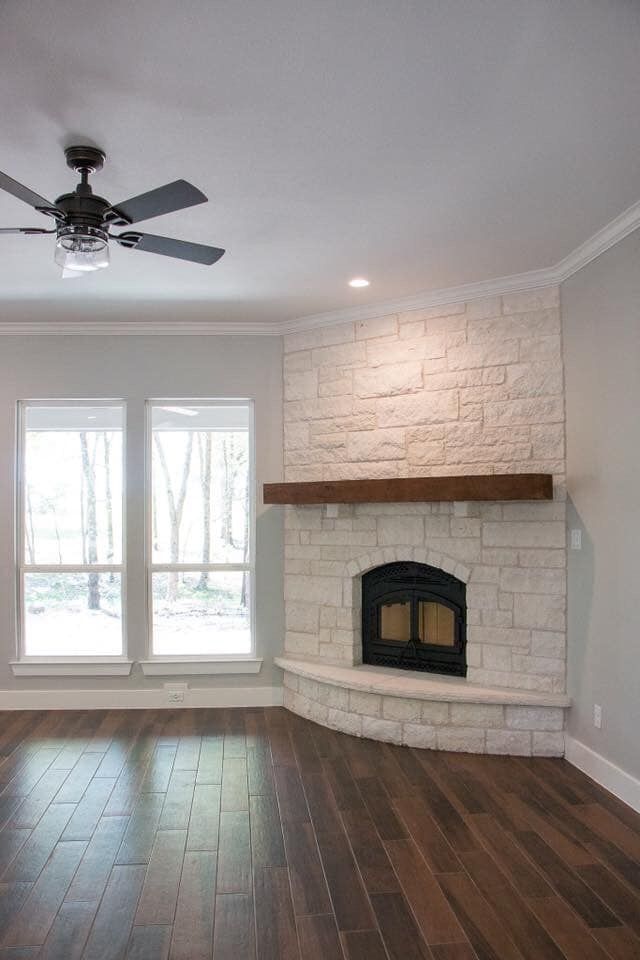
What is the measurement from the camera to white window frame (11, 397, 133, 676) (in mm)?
5625

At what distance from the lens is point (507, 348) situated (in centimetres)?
471

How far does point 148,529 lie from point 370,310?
2.23m

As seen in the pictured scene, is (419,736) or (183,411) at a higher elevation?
(183,411)

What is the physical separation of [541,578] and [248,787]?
2.00 m

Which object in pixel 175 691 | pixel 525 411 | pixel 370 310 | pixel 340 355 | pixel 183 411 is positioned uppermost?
pixel 370 310

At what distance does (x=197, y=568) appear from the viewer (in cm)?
575

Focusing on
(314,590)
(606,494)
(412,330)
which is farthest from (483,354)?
(314,590)

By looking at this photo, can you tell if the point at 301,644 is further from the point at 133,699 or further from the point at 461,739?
the point at 461,739

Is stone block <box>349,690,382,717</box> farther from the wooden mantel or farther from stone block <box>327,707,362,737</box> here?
the wooden mantel

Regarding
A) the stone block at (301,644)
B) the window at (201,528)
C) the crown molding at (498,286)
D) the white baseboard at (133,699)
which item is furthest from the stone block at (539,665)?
the crown molding at (498,286)

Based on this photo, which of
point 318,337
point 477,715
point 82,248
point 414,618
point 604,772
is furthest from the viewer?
point 318,337

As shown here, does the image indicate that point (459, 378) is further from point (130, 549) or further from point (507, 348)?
point (130, 549)

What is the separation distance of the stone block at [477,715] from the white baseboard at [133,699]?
151cm

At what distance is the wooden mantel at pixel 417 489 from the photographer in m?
4.33
